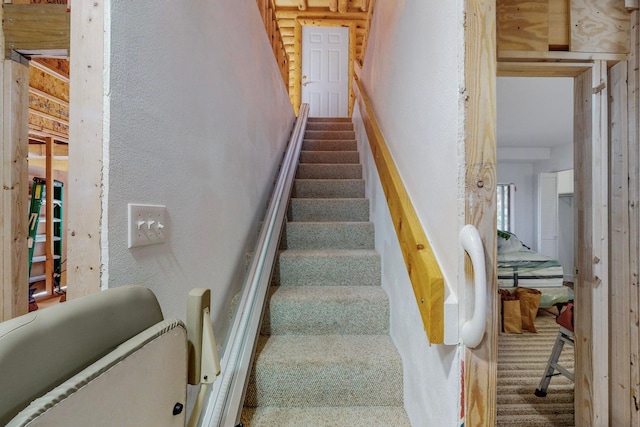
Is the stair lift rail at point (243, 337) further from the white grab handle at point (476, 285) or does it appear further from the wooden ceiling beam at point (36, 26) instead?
the wooden ceiling beam at point (36, 26)

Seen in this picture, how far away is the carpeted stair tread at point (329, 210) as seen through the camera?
2.43 meters

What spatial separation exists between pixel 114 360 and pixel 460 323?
83 cm

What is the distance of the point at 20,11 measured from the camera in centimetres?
129

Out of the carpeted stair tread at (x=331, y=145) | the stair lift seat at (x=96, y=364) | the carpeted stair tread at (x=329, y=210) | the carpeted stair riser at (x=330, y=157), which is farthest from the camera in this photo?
the carpeted stair tread at (x=331, y=145)

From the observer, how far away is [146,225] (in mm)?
903

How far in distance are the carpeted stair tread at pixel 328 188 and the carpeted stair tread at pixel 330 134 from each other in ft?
3.88

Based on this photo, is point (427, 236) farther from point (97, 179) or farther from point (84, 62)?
point (84, 62)

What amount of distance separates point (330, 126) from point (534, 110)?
281 cm

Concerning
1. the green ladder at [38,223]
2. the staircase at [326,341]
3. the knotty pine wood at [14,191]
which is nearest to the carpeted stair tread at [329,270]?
the staircase at [326,341]

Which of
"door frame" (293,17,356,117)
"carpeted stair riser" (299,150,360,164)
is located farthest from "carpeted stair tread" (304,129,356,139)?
"door frame" (293,17,356,117)

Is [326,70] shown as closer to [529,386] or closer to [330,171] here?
[330,171]

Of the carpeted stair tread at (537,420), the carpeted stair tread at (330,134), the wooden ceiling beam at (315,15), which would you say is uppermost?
the wooden ceiling beam at (315,15)

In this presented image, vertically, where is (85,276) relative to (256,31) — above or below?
below

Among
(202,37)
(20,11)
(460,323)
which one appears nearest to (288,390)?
(460,323)
